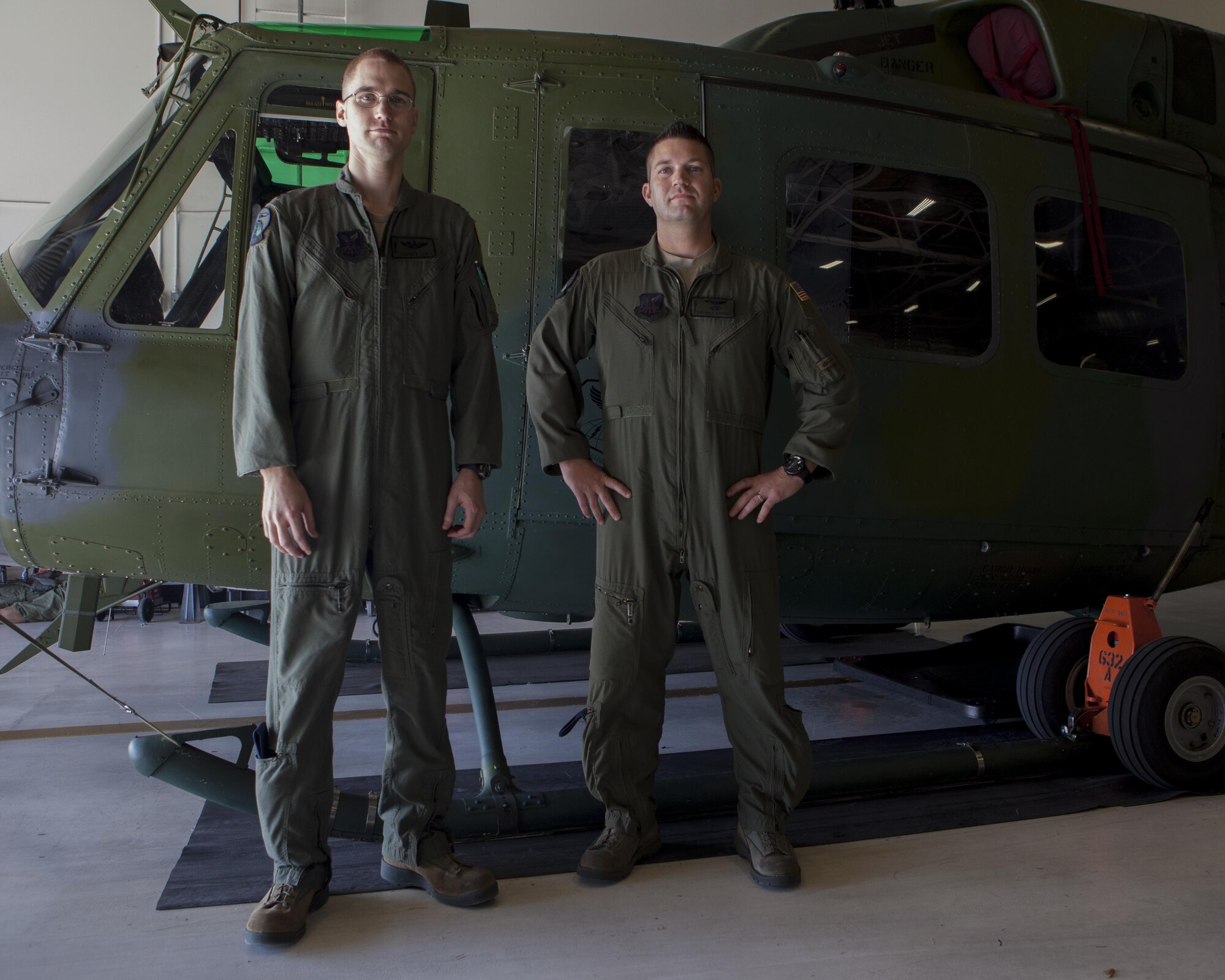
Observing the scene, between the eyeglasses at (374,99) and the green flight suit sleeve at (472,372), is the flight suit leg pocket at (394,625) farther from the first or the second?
the eyeglasses at (374,99)

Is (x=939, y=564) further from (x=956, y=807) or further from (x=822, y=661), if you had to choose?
(x=822, y=661)

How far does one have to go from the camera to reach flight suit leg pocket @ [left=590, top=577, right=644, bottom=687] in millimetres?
2578

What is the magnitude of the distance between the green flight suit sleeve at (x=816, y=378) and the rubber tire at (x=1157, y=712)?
5.18 ft

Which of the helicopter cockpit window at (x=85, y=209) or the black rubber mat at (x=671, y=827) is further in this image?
the helicopter cockpit window at (x=85, y=209)

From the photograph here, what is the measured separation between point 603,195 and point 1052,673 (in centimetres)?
252

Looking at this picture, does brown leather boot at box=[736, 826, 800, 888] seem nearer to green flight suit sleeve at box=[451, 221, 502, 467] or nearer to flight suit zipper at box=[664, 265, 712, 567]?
flight suit zipper at box=[664, 265, 712, 567]

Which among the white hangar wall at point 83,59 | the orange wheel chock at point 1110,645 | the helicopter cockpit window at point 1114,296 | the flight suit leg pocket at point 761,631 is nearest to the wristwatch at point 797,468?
the flight suit leg pocket at point 761,631

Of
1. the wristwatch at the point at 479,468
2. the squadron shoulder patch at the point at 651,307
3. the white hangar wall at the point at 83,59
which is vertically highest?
the white hangar wall at the point at 83,59

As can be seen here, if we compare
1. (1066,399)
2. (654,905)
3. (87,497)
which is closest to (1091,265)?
(1066,399)

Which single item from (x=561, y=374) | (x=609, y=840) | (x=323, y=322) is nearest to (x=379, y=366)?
(x=323, y=322)

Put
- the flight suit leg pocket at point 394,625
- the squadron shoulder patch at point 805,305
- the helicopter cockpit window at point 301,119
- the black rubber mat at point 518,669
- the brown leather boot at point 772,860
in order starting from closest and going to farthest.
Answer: the flight suit leg pocket at point 394,625 < the brown leather boot at point 772,860 < the squadron shoulder patch at point 805,305 < the helicopter cockpit window at point 301,119 < the black rubber mat at point 518,669

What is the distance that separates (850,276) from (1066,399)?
987 mm

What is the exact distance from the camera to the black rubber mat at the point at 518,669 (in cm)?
501

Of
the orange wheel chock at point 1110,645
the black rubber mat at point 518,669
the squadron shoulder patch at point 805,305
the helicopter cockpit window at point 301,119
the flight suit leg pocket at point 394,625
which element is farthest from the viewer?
the black rubber mat at point 518,669
